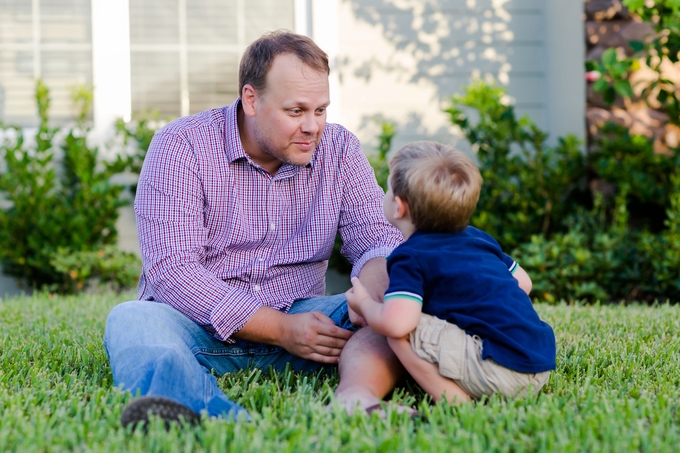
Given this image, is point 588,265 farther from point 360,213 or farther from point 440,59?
point 360,213

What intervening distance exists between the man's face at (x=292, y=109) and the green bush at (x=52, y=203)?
→ 2.99 metres

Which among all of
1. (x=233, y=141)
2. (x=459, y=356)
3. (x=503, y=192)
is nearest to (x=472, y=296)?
(x=459, y=356)

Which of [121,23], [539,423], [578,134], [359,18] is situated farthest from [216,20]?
[539,423]

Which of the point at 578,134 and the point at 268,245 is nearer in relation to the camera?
the point at 268,245

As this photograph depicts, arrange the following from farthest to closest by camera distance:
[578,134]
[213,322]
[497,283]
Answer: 1. [578,134]
2. [213,322]
3. [497,283]

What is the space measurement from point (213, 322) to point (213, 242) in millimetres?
367

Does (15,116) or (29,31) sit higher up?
(29,31)

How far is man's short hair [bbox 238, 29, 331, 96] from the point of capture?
2719mm

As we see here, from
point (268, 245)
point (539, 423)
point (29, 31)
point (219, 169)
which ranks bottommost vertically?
point (539, 423)

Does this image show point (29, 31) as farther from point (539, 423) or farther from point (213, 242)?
point (539, 423)

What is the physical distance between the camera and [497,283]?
84.9 inches

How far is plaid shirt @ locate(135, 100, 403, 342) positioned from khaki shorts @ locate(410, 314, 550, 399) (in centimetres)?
61

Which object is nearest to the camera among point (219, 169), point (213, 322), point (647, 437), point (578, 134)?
point (647, 437)

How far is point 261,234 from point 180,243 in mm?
342
